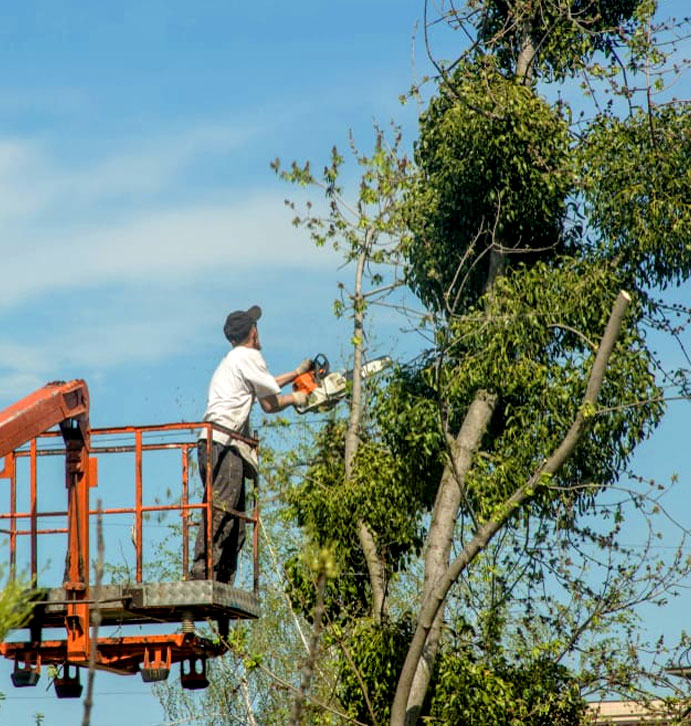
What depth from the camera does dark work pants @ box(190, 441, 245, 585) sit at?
1422 centimetres

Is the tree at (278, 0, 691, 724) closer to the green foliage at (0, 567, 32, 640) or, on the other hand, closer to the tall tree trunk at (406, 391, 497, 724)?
the tall tree trunk at (406, 391, 497, 724)

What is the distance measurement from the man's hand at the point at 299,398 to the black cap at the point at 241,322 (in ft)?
2.63

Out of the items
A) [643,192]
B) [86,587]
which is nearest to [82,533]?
[86,587]

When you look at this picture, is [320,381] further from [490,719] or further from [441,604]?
[490,719]

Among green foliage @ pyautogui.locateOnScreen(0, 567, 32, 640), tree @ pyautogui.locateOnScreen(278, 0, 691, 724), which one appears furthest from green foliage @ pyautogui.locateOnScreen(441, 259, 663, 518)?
green foliage @ pyautogui.locateOnScreen(0, 567, 32, 640)

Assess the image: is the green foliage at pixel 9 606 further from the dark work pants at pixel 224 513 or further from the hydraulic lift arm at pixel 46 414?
the dark work pants at pixel 224 513

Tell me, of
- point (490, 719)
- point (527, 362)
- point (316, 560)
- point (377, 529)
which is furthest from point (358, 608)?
point (316, 560)

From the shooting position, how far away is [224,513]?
14289mm

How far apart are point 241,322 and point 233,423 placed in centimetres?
102

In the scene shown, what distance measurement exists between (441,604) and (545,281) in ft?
12.9

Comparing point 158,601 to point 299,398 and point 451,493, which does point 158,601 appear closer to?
point 299,398

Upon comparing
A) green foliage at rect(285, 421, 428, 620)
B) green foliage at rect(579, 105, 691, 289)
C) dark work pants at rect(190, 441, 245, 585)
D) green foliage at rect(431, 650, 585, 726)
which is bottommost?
green foliage at rect(431, 650, 585, 726)

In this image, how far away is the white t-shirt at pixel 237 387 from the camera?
14.7 meters

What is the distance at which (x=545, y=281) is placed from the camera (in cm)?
1786
